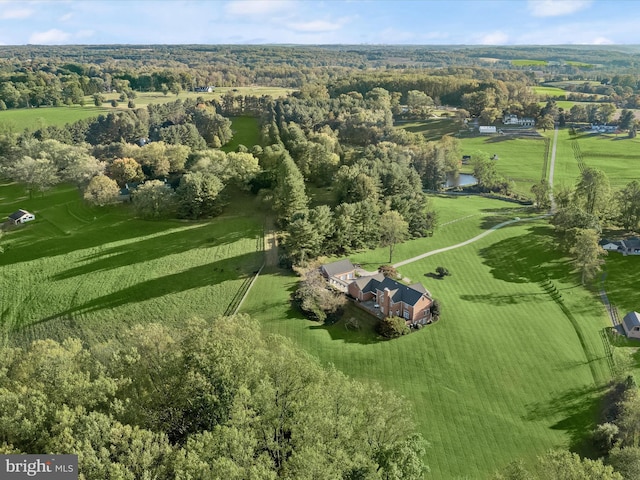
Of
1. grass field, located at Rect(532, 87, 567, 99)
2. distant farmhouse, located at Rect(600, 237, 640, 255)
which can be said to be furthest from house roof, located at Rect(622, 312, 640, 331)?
grass field, located at Rect(532, 87, 567, 99)

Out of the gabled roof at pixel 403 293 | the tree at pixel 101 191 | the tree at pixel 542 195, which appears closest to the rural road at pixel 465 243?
the tree at pixel 542 195

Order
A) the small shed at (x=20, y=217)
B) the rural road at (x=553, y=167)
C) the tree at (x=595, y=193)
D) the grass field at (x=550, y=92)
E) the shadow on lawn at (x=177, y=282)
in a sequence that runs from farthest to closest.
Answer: the grass field at (x=550, y=92) → the rural road at (x=553, y=167) → the tree at (x=595, y=193) → the small shed at (x=20, y=217) → the shadow on lawn at (x=177, y=282)

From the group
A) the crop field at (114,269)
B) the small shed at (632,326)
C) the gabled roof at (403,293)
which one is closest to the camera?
the small shed at (632,326)

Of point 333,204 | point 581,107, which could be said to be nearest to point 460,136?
point 581,107

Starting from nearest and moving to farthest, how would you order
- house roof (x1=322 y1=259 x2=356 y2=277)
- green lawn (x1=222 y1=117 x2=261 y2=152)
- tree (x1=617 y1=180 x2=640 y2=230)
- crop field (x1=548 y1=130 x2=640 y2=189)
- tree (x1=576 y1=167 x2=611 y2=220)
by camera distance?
house roof (x1=322 y1=259 x2=356 y2=277) < tree (x1=617 y1=180 x2=640 y2=230) < tree (x1=576 y1=167 x2=611 y2=220) < crop field (x1=548 y1=130 x2=640 y2=189) < green lawn (x1=222 y1=117 x2=261 y2=152)

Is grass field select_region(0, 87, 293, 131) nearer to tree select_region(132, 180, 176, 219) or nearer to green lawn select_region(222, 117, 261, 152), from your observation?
green lawn select_region(222, 117, 261, 152)

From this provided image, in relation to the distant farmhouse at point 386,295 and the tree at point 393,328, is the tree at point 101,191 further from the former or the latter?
the tree at point 393,328

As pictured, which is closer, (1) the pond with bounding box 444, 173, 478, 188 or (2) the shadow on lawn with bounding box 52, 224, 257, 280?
(2) the shadow on lawn with bounding box 52, 224, 257, 280
